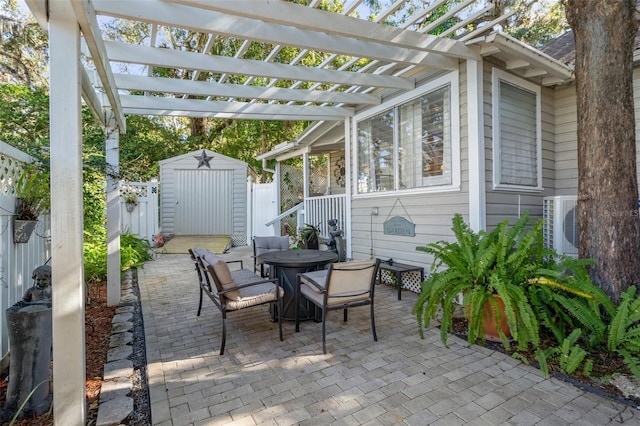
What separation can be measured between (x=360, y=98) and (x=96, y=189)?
446cm

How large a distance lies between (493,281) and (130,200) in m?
8.27

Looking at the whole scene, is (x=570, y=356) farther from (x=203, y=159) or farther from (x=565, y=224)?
(x=203, y=159)

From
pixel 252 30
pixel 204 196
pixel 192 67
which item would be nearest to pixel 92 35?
pixel 252 30

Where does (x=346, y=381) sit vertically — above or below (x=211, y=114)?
below

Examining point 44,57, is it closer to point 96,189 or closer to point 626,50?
point 96,189

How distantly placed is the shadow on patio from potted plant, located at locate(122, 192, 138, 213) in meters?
5.57

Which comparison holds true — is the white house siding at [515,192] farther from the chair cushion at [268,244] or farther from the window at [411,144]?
the chair cushion at [268,244]

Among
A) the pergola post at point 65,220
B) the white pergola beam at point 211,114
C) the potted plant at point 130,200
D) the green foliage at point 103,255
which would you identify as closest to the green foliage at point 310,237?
the white pergola beam at point 211,114

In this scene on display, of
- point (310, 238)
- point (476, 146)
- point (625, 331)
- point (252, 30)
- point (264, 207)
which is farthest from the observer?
point (264, 207)

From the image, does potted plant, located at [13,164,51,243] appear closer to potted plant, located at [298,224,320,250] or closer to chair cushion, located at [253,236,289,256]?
chair cushion, located at [253,236,289,256]

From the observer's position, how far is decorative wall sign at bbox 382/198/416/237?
4.88 metres

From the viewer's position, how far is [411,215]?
192 inches

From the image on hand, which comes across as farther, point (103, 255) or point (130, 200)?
point (130, 200)

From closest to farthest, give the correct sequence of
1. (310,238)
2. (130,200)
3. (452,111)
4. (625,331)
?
1. (625,331)
2. (452,111)
3. (310,238)
4. (130,200)
